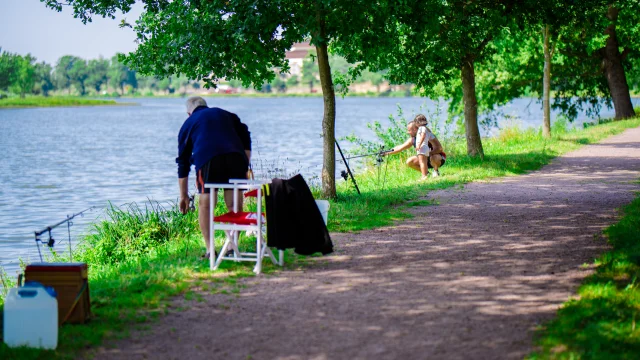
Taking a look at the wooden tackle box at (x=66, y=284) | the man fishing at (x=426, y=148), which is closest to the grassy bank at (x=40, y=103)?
the man fishing at (x=426, y=148)

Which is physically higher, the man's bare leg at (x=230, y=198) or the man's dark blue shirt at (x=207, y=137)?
the man's dark blue shirt at (x=207, y=137)

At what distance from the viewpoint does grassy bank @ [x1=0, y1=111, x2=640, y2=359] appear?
267 inches

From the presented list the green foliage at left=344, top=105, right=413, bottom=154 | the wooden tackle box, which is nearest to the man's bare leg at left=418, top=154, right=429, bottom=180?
the green foliage at left=344, top=105, right=413, bottom=154

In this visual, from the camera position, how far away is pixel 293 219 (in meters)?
8.33

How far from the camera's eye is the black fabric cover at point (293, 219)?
823 cm

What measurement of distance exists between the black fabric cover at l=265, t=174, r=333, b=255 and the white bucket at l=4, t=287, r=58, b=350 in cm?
272

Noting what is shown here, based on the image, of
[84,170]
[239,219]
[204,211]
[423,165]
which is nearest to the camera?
[239,219]

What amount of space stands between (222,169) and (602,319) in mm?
4237

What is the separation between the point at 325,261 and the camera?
8977 mm

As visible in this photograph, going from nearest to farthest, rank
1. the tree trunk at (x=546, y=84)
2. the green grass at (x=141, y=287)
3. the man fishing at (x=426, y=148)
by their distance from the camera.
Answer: the green grass at (x=141, y=287) < the man fishing at (x=426, y=148) < the tree trunk at (x=546, y=84)

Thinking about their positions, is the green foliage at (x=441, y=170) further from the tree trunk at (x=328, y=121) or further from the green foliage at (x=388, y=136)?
the tree trunk at (x=328, y=121)

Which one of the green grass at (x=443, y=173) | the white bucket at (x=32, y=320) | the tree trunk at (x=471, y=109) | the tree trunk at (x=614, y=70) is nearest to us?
the white bucket at (x=32, y=320)

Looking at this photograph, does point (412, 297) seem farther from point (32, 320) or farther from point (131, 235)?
point (131, 235)

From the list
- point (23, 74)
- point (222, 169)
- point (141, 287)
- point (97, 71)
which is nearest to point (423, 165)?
point (222, 169)
